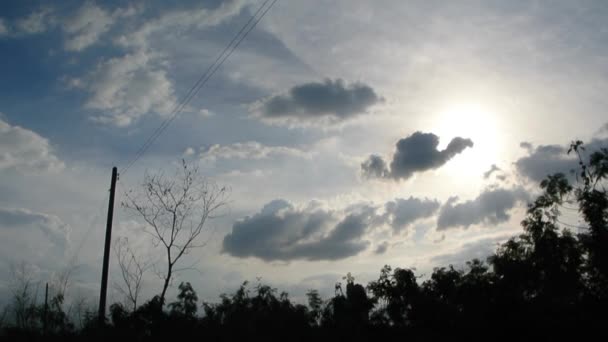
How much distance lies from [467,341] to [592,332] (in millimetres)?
5559

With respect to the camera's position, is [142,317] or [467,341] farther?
[142,317]

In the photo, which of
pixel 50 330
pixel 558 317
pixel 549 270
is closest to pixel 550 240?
pixel 549 270

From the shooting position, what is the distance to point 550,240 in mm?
25672

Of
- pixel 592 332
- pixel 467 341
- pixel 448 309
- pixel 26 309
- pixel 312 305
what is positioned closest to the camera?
pixel 592 332

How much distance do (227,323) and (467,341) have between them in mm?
13084

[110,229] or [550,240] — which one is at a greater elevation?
[110,229]

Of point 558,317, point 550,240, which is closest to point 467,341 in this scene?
point 558,317

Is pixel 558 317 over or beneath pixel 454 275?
beneath

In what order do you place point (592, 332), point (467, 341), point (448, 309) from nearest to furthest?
point (592, 332), point (467, 341), point (448, 309)

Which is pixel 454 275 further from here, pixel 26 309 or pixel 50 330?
pixel 26 309

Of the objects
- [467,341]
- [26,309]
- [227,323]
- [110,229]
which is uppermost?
[110,229]

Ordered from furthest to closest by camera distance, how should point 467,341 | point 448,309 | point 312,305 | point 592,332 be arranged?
1. point 312,305
2. point 448,309
3. point 467,341
4. point 592,332

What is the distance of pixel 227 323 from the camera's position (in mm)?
28453

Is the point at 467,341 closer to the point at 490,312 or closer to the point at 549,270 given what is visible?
the point at 490,312
